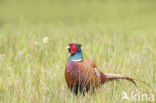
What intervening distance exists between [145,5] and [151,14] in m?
1.37

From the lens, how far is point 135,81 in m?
3.04

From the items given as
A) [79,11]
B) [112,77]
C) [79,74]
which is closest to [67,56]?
[112,77]

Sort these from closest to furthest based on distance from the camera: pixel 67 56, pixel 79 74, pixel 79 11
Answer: pixel 79 74
pixel 67 56
pixel 79 11

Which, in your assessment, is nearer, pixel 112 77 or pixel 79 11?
pixel 112 77

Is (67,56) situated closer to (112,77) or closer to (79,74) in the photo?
(112,77)

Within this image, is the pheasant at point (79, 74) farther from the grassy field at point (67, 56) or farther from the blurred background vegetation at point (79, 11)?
the blurred background vegetation at point (79, 11)

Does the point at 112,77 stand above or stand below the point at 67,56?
below

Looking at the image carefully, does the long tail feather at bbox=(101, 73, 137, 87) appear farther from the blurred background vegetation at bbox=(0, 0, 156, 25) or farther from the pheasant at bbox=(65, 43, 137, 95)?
the blurred background vegetation at bbox=(0, 0, 156, 25)

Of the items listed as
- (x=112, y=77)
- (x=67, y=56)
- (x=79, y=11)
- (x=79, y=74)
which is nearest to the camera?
(x=79, y=74)

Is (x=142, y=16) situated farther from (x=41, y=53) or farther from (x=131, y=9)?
(x=41, y=53)

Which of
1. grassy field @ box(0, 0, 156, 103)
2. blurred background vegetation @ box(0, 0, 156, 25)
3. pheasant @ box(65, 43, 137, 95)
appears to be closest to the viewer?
pheasant @ box(65, 43, 137, 95)

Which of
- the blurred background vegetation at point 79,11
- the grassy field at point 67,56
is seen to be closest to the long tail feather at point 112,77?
the grassy field at point 67,56

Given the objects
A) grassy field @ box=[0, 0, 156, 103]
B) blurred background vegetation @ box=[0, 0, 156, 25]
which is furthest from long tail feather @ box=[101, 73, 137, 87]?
blurred background vegetation @ box=[0, 0, 156, 25]

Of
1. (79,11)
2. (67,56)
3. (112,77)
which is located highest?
(79,11)
